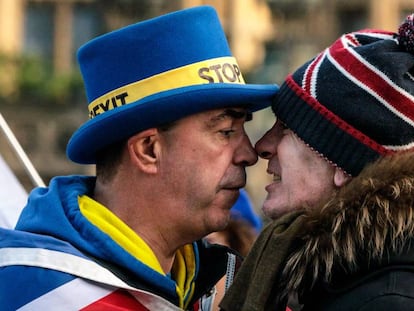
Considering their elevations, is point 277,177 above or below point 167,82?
below

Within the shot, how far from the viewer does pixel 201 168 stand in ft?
12.0

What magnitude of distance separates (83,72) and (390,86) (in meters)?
1.07

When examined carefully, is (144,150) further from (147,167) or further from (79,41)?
(79,41)

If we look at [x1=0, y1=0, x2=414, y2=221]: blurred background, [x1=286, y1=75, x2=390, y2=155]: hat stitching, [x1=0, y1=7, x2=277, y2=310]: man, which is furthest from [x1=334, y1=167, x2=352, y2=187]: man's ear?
[x1=0, y1=0, x2=414, y2=221]: blurred background

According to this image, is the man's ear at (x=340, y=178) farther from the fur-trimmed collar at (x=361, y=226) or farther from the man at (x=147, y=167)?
the man at (x=147, y=167)

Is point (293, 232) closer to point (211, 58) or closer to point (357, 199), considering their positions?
point (357, 199)

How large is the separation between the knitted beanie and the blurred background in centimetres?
1889

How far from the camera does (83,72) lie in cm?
377

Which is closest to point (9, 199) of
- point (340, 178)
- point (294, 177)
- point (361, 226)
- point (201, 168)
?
point (201, 168)

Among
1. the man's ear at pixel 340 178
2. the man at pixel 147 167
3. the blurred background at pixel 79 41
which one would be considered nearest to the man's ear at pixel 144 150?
the man at pixel 147 167

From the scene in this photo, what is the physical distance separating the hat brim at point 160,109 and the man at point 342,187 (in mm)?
115

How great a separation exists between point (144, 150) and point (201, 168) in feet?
0.63

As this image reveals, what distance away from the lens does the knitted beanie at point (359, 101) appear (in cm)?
324

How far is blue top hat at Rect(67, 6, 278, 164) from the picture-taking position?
11.7 ft
